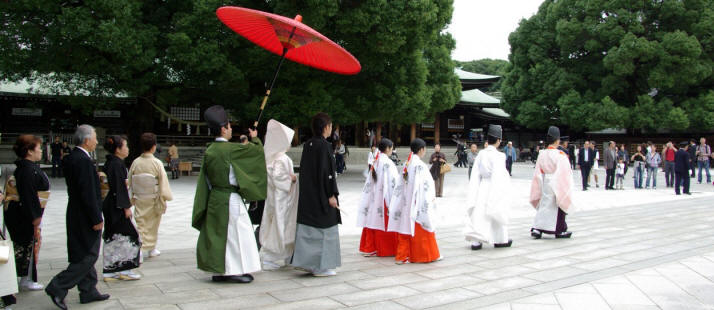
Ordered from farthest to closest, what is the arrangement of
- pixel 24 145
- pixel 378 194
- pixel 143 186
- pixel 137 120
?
pixel 137 120 → pixel 378 194 → pixel 143 186 → pixel 24 145

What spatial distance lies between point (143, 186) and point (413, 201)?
3185 millimetres

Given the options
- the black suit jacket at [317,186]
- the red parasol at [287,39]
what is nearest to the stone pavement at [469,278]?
the black suit jacket at [317,186]

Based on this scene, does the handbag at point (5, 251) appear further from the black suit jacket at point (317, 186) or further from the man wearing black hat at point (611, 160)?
the man wearing black hat at point (611, 160)

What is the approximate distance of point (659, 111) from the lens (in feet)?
88.8

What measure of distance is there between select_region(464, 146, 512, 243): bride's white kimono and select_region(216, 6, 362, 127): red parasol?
2202 mm

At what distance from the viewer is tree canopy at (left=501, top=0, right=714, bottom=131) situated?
86.6 ft

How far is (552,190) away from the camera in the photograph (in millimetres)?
7219

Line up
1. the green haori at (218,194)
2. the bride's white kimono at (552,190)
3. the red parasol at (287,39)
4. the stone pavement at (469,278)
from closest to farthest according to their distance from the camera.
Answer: the stone pavement at (469,278), the green haori at (218,194), the red parasol at (287,39), the bride's white kimono at (552,190)

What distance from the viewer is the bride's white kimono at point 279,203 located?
17.8 ft

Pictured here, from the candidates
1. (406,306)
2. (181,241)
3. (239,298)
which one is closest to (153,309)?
(239,298)

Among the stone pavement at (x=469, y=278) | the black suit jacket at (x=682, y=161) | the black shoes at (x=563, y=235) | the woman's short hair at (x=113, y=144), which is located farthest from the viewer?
the black suit jacket at (x=682, y=161)

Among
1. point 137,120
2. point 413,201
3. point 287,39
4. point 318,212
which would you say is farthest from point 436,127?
point 318,212

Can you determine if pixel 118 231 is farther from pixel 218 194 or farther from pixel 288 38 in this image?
pixel 288 38

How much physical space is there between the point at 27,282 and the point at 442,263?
422cm
